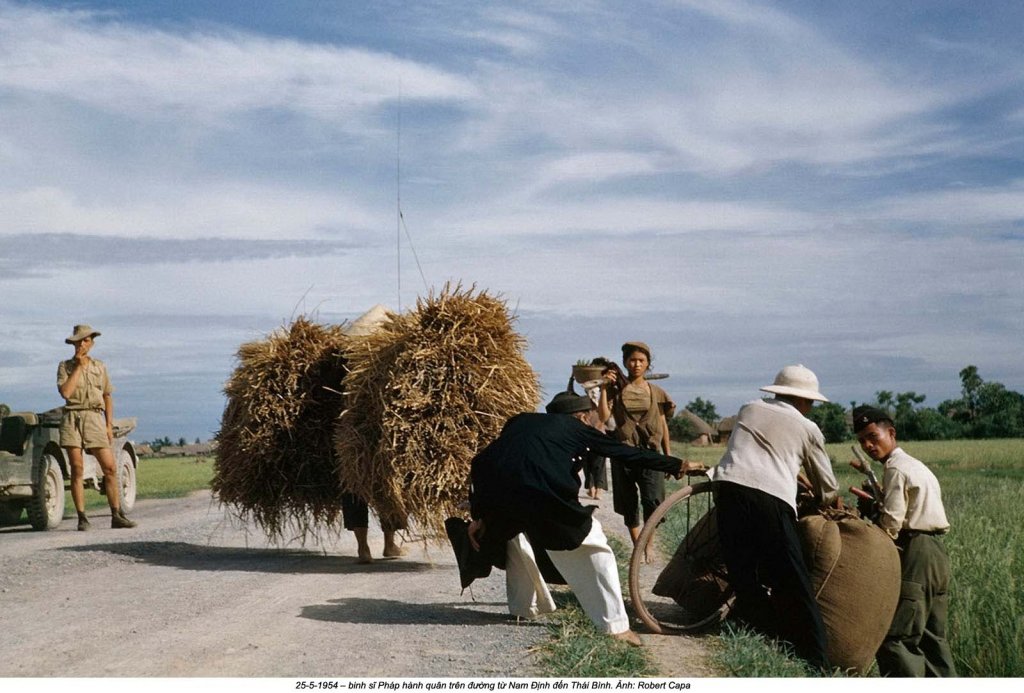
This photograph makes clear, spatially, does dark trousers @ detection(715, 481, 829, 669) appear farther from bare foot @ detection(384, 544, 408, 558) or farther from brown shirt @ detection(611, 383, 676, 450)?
bare foot @ detection(384, 544, 408, 558)

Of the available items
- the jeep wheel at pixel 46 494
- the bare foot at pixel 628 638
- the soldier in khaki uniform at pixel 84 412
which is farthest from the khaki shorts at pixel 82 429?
the bare foot at pixel 628 638

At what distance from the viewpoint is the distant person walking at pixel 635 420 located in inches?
388

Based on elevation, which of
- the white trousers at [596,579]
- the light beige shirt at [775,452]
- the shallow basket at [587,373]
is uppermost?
the shallow basket at [587,373]

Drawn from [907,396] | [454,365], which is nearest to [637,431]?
[454,365]

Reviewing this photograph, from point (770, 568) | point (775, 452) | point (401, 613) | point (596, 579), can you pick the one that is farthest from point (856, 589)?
point (401, 613)

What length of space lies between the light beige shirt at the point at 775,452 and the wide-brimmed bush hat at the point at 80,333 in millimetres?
8994

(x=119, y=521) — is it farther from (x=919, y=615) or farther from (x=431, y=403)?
(x=919, y=615)

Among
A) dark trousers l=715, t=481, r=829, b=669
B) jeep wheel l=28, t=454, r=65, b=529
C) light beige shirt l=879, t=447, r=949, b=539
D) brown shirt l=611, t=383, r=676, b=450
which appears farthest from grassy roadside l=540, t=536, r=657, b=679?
jeep wheel l=28, t=454, r=65, b=529

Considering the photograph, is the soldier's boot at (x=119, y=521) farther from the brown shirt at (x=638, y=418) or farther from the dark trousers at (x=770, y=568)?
the dark trousers at (x=770, y=568)

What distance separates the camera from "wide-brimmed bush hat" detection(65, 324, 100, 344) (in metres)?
13.1

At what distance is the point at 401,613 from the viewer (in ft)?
25.1

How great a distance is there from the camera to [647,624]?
7148 millimetres

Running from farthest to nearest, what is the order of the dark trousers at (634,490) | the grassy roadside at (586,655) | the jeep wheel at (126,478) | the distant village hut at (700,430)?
the distant village hut at (700,430)
the jeep wheel at (126,478)
the dark trousers at (634,490)
the grassy roadside at (586,655)

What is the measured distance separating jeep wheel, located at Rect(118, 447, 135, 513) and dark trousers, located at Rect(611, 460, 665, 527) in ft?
34.1
